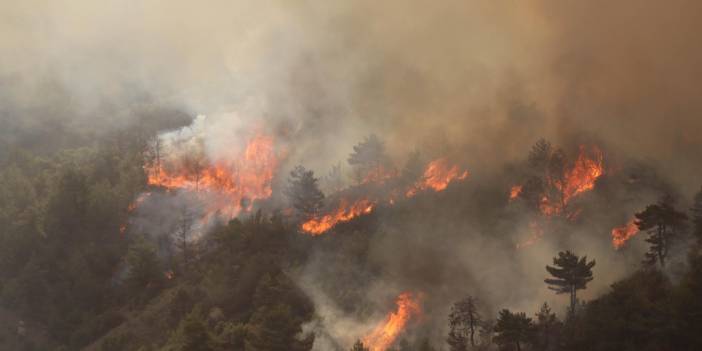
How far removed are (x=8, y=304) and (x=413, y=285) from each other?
174 feet

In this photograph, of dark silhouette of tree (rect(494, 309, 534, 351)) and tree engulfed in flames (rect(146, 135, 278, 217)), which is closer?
dark silhouette of tree (rect(494, 309, 534, 351))

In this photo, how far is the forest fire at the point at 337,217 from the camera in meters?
77.2

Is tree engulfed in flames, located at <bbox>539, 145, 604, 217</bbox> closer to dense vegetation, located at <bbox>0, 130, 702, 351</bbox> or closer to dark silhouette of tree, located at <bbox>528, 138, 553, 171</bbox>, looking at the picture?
dark silhouette of tree, located at <bbox>528, 138, 553, 171</bbox>

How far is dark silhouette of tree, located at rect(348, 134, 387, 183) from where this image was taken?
83.8 m

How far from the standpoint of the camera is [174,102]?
128750 mm

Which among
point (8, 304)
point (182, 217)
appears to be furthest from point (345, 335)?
point (8, 304)

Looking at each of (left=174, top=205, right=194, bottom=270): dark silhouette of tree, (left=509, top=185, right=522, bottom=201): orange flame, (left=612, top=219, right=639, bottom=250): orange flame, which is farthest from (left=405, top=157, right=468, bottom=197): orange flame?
(left=174, top=205, right=194, bottom=270): dark silhouette of tree

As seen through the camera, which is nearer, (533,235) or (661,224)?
(661,224)

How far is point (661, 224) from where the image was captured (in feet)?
173

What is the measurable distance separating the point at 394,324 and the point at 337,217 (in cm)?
2204

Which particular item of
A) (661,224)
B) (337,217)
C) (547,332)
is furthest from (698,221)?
(337,217)

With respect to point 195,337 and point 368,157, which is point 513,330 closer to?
point 195,337

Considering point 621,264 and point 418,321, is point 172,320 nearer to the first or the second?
point 418,321

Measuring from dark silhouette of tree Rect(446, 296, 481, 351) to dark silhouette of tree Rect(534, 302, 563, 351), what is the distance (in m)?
4.98
